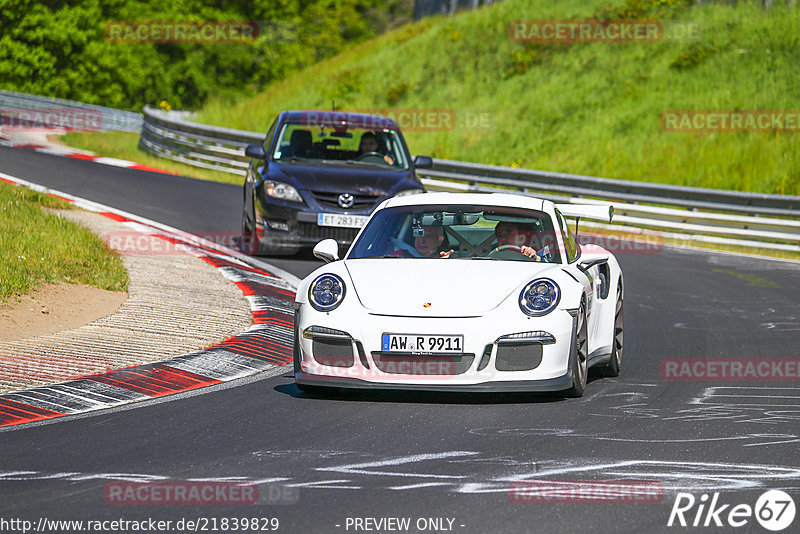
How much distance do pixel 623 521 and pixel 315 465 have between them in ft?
5.15

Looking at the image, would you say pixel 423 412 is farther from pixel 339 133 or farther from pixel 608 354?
pixel 339 133

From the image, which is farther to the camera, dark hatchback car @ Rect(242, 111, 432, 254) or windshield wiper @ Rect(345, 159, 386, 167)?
windshield wiper @ Rect(345, 159, 386, 167)

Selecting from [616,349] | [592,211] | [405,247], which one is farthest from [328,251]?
[616,349]

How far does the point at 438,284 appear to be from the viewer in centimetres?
777

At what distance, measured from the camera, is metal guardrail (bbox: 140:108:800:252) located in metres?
21.3

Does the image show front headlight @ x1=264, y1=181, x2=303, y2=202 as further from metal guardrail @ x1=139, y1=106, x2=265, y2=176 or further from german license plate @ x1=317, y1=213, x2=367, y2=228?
metal guardrail @ x1=139, y1=106, x2=265, y2=176

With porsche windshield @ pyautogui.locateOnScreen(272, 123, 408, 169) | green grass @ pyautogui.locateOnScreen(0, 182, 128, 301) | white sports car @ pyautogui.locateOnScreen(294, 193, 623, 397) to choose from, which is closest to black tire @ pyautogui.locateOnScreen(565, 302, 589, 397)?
white sports car @ pyautogui.locateOnScreen(294, 193, 623, 397)

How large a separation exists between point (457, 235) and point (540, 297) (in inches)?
54.6

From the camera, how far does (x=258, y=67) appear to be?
67.6 meters

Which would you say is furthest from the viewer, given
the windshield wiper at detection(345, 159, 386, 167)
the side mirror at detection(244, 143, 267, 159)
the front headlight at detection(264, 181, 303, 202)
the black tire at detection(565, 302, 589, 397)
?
the windshield wiper at detection(345, 159, 386, 167)

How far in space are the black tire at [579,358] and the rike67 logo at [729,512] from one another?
225cm

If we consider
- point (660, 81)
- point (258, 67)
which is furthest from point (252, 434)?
point (258, 67)

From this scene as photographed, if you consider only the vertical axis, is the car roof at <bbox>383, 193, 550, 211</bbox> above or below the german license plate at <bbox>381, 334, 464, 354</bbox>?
above

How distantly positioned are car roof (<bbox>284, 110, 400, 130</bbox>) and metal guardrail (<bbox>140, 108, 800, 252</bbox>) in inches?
265
